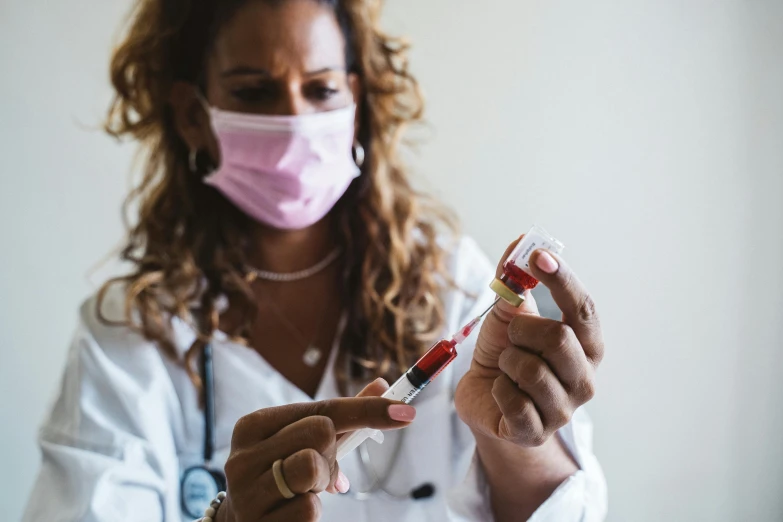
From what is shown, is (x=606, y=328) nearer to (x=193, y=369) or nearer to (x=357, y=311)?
(x=357, y=311)

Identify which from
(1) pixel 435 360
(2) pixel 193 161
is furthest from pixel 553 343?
(2) pixel 193 161

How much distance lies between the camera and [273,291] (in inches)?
48.4

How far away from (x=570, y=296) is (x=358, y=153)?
667 millimetres

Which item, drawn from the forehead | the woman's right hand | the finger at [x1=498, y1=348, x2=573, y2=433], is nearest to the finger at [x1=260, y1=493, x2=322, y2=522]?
the woman's right hand

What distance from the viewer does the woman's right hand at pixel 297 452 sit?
2.10 ft

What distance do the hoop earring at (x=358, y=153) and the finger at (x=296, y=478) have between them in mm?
676

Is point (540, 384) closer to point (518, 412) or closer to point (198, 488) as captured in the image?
point (518, 412)

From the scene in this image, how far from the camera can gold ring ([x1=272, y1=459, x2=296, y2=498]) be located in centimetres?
64

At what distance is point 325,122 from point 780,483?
94 cm

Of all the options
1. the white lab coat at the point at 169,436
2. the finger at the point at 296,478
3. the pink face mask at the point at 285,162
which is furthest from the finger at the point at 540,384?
the pink face mask at the point at 285,162

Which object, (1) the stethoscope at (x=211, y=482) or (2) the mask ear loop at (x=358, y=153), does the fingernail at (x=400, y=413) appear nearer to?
(1) the stethoscope at (x=211, y=482)

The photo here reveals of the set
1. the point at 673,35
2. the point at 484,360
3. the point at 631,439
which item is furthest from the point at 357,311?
the point at 673,35

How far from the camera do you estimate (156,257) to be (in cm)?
121

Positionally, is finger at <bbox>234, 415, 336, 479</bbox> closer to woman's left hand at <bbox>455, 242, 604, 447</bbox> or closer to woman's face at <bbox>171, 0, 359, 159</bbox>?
woman's left hand at <bbox>455, 242, 604, 447</bbox>
